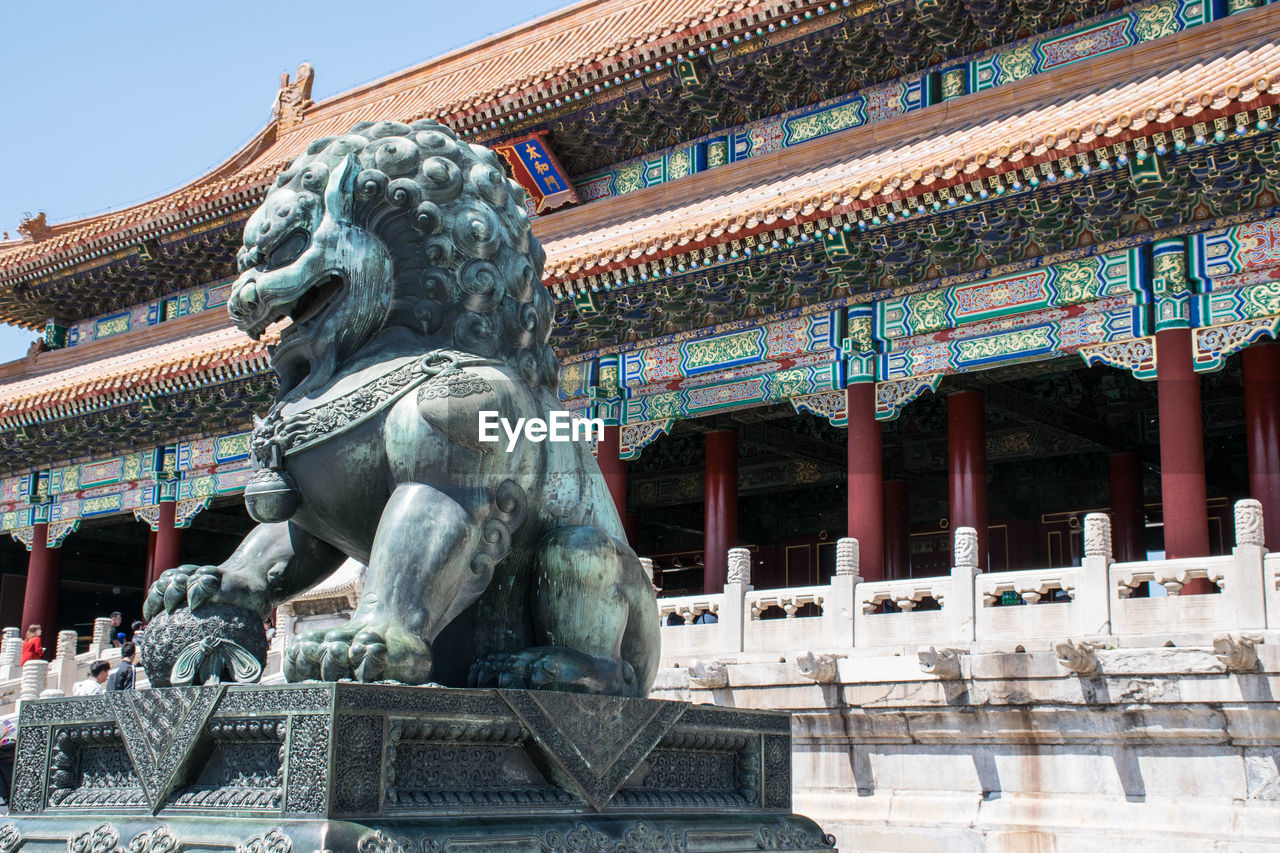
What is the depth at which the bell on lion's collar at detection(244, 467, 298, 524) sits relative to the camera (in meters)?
3.33

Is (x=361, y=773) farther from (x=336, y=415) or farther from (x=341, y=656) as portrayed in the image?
(x=336, y=415)

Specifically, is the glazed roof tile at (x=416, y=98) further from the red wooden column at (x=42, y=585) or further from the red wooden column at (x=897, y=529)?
the red wooden column at (x=897, y=529)

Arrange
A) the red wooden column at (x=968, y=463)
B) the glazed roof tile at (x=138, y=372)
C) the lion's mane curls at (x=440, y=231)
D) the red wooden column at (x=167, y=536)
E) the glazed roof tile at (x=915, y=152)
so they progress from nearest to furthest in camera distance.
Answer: the lion's mane curls at (x=440, y=231) → the glazed roof tile at (x=915, y=152) → the red wooden column at (x=968, y=463) → the glazed roof tile at (x=138, y=372) → the red wooden column at (x=167, y=536)

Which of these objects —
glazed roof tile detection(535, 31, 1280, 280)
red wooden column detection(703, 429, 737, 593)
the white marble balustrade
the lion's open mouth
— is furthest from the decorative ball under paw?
red wooden column detection(703, 429, 737, 593)

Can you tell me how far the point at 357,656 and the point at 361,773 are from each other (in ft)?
1.06

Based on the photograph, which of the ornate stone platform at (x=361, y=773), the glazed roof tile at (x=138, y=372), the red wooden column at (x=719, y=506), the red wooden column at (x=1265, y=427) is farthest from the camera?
the glazed roof tile at (x=138, y=372)

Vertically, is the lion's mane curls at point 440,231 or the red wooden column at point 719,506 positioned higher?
the red wooden column at point 719,506

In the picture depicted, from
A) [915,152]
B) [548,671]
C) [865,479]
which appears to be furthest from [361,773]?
[915,152]

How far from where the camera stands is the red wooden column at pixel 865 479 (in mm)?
11688

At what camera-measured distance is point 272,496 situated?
333 centimetres

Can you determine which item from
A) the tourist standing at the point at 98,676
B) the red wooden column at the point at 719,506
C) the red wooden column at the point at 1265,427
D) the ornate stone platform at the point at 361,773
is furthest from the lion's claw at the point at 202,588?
the red wooden column at the point at 719,506

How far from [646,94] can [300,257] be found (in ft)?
41.6

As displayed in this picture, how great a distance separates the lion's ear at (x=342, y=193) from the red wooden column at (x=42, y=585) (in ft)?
54.9

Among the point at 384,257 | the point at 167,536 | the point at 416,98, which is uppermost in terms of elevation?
the point at 416,98
